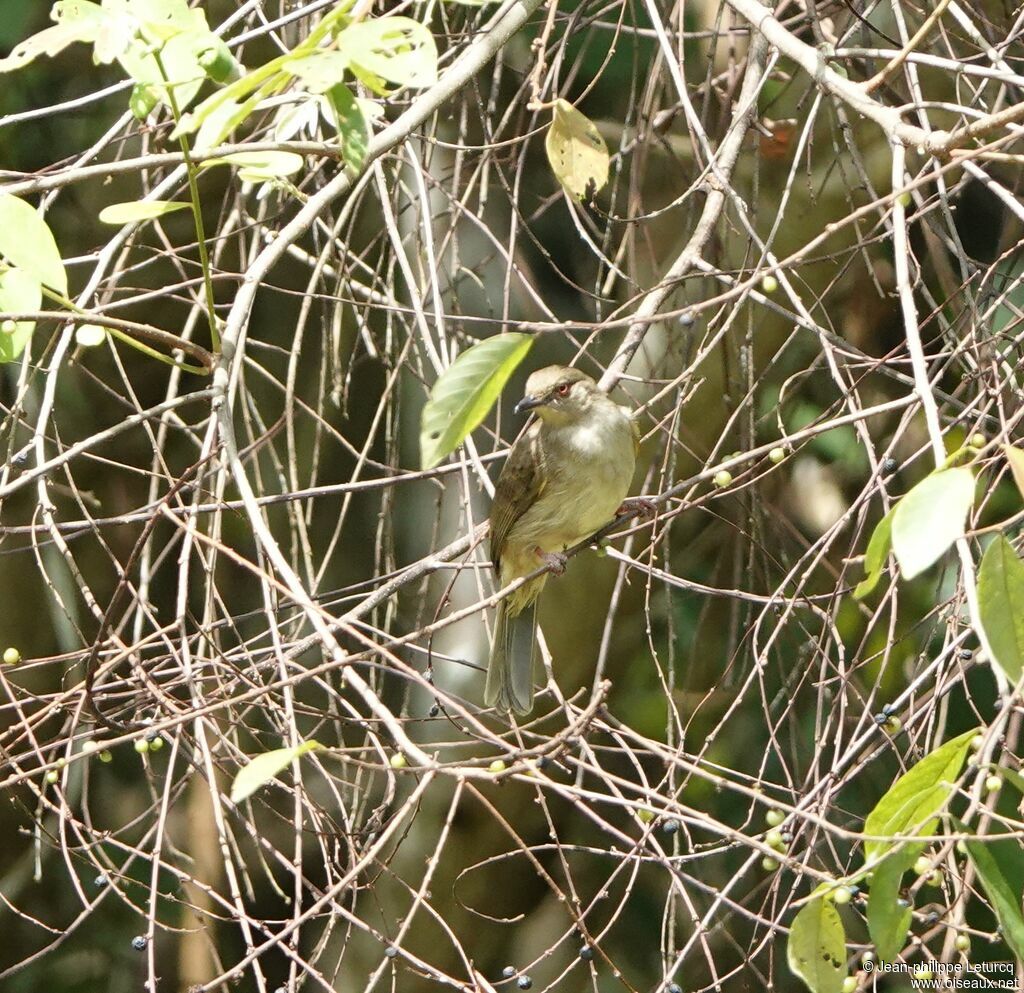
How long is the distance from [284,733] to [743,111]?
72.7 inches

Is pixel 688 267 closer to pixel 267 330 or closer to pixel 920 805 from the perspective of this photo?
pixel 920 805

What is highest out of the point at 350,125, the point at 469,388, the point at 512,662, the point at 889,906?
the point at 350,125

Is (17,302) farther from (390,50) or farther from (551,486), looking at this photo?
(551,486)

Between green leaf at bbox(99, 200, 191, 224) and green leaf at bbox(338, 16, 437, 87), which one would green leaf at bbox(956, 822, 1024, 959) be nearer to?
green leaf at bbox(338, 16, 437, 87)

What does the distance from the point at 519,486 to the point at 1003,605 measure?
9.06 feet

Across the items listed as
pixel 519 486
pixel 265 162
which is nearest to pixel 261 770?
pixel 265 162

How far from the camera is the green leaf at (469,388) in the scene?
1.86 metres

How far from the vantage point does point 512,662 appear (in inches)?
177

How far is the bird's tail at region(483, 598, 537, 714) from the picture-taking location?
4391 millimetres

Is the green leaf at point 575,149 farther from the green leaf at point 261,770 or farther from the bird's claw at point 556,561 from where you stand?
the green leaf at point 261,770

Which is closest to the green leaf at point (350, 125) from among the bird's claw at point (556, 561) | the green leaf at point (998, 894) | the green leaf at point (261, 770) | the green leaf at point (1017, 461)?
the green leaf at point (261, 770)

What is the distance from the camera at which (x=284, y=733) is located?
2691 mm

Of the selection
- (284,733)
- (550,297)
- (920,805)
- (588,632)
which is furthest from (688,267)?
(550,297)

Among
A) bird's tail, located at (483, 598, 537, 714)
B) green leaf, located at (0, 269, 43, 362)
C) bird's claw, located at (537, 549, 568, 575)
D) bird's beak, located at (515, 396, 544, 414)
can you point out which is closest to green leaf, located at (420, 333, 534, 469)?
green leaf, located at (0, 269, 43, 362)
